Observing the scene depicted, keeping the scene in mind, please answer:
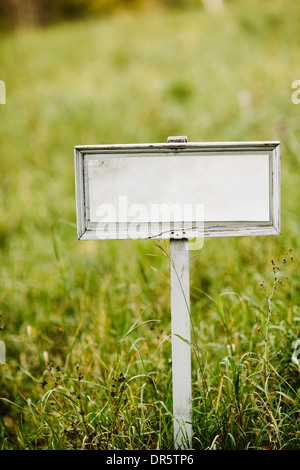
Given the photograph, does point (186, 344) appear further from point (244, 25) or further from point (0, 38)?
point (0, 38)

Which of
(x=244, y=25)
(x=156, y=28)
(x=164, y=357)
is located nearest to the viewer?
(x=164, y=357)

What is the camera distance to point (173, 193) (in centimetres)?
113

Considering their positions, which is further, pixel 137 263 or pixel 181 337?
pixel 137 263

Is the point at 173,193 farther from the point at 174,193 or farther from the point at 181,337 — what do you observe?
the point at 181,337

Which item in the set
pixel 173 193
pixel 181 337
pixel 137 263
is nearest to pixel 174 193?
pixel 173 193

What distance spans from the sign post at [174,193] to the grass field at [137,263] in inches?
4.6

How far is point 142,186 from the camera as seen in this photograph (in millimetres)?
1128

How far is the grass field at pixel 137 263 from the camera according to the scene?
1.29 m

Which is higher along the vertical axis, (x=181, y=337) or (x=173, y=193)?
(x=173, y=193)

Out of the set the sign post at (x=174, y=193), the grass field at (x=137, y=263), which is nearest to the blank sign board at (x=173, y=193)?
the sign post at (x=174, y=193)

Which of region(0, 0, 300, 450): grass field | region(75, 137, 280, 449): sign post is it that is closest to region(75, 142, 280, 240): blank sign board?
region(75, 137, 280, 449): sign post

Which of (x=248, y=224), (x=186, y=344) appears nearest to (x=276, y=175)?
(x=248, y=224)

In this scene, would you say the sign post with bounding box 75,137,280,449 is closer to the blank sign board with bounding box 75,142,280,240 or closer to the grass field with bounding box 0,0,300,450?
the blank sign board with bounding box 75,142,280,240

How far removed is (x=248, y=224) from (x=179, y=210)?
0.20 meters
